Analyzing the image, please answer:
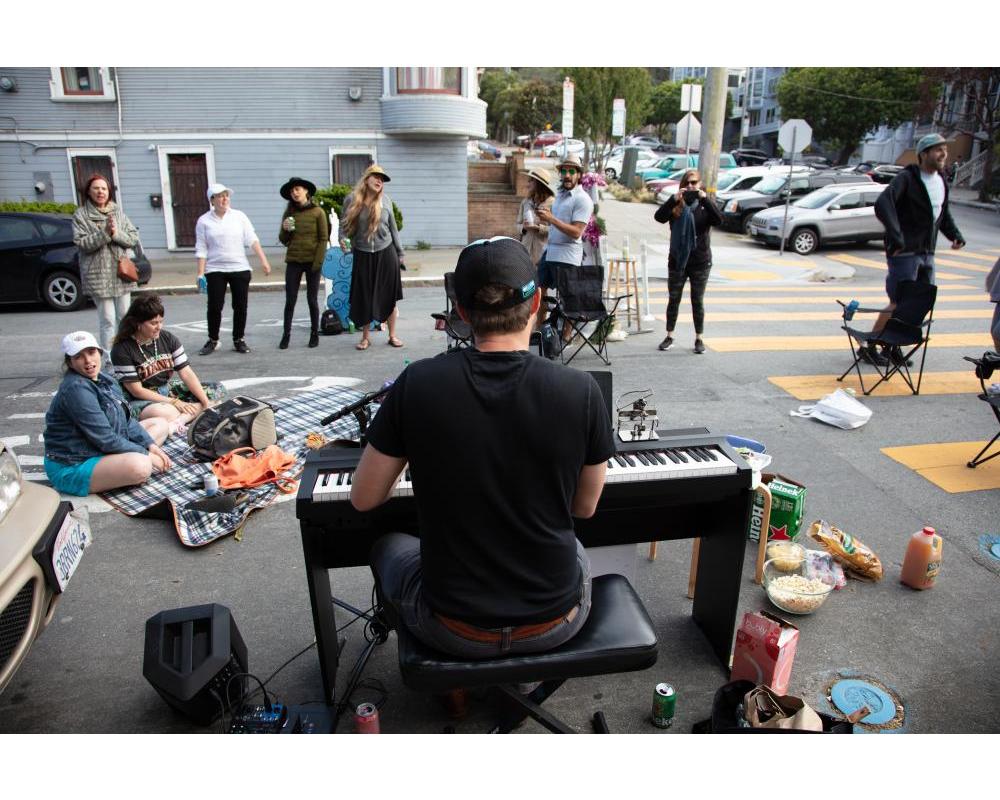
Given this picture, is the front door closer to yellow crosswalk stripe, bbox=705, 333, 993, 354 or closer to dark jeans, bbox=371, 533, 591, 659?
yellow crosswalk stripe, bbox=705, 333, 993, 354

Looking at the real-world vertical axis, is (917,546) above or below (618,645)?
below

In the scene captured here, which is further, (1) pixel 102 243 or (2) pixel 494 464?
(1) pixel 102 243

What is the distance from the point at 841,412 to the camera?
21.3ft

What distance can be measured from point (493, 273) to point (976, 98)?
37.8 meters

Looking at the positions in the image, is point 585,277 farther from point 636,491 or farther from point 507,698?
point 507,698

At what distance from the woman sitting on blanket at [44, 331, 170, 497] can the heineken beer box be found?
13.4 feet

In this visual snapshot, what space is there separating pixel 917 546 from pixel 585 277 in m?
4.85

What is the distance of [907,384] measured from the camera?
7.63 meters

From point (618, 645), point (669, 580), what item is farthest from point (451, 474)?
point (669, 580)

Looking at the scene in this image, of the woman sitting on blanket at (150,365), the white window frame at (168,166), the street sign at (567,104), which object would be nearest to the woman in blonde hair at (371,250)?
the woman sitting on blanket at (150,365)

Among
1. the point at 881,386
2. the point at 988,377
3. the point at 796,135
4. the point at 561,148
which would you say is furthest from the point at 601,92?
the point at 988,377

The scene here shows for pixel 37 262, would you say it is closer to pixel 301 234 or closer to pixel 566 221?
pixel 301 234

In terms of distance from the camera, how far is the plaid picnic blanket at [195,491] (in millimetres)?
4781

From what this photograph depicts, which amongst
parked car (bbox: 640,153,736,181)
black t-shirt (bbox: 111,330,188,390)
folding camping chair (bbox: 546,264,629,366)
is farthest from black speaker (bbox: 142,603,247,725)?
parked car (bbox: 640,153,736,181)
